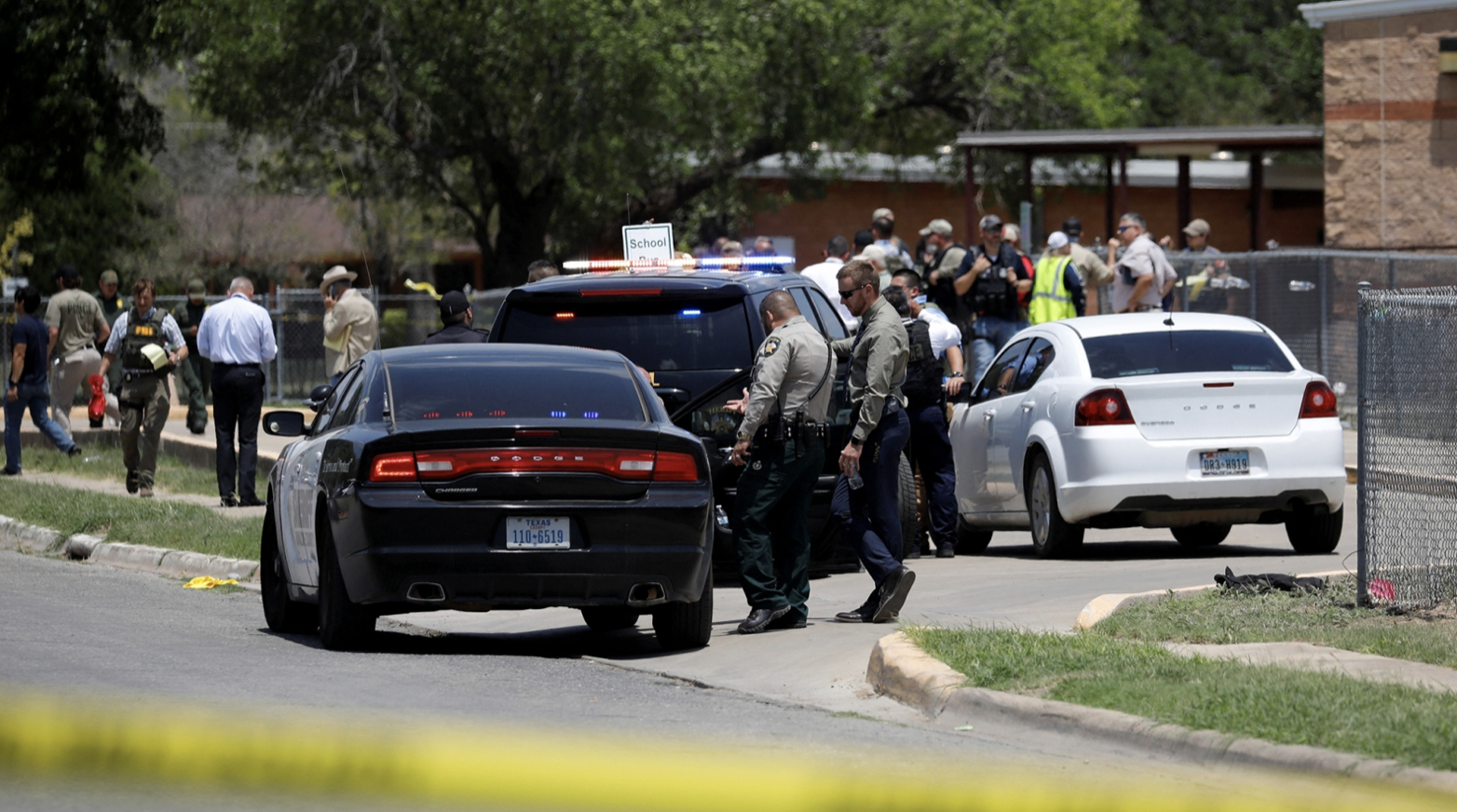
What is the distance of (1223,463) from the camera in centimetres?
1316

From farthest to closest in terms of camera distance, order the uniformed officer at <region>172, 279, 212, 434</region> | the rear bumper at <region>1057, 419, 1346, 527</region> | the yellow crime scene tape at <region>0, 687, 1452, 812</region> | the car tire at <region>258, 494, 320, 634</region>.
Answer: the uniformed officer at <region>172, 279, 212, 434</region>, the rear bumper at <region>1057, 419, 1346, 527</region>, the car tire at <region>258, 494, 320, 634</region>, the yellow crime scene tape at <region>0, 687, 1452, 812</region>

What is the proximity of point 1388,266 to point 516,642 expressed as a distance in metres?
13.4

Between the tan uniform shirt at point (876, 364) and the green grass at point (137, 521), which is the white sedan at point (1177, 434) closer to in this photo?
the tan uniform shirt at point (876, 364)

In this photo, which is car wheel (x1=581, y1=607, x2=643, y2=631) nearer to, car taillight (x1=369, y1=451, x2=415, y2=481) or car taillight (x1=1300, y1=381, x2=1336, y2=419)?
car taillight (x1=369, y1=451, x2=415, y2=481)

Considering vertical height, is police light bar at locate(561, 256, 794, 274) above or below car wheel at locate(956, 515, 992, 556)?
above

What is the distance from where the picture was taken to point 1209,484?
1312 centimetres

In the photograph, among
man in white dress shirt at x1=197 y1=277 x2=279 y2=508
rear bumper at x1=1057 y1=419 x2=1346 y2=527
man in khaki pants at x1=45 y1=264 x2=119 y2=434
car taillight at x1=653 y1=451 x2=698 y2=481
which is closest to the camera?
car taillight at x1=653 y1=451 x2=698 y2=481

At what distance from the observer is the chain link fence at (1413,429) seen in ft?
32.6

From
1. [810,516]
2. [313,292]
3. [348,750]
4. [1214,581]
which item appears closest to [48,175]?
[313,292]

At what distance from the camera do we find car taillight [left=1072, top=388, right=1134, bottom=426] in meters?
13.2

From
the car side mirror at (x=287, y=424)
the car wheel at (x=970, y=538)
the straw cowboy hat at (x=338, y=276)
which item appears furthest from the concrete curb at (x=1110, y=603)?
the straw cowboy hat at (x=338, y=276)

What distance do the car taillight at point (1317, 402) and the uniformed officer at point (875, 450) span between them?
334 cm

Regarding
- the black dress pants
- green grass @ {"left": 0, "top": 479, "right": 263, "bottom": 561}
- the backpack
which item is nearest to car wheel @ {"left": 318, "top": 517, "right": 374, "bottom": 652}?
green grass @ {"left": 0, "top": 479, "right": 263, "bottom": 561}

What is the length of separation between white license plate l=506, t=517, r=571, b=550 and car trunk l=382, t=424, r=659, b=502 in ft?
0.34
